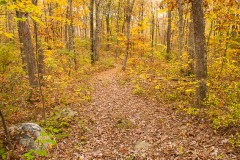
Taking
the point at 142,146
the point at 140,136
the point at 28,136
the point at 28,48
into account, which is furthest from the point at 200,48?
the point at 28,48

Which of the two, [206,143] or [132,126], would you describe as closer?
[206,143]

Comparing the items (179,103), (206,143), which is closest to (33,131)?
(206,143)

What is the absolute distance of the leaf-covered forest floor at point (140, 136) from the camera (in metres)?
5.55

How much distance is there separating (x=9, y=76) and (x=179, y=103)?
7.57 m

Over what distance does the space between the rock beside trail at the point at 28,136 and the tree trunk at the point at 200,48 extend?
5.82 meters

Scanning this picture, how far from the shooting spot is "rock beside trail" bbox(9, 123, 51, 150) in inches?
230

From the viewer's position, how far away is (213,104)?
756 centimetres

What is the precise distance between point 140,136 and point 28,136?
3.72 metres

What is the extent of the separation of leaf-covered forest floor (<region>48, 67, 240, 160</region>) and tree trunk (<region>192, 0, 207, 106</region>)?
1107 millimetres

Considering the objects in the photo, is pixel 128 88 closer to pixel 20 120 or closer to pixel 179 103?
pixel 179 103

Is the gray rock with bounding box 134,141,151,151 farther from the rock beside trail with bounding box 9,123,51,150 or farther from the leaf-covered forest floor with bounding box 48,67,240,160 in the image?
the rock beside trail with bounding box 9,123,51,150

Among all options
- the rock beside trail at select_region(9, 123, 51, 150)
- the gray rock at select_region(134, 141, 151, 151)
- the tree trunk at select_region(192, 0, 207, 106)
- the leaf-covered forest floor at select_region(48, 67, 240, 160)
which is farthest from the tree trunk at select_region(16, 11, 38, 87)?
the tree trunk at select_region(192, 0, 207, 106)

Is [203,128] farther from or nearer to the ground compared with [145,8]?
nearer to the ground

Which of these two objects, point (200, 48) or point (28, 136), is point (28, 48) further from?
point (200, 48)
